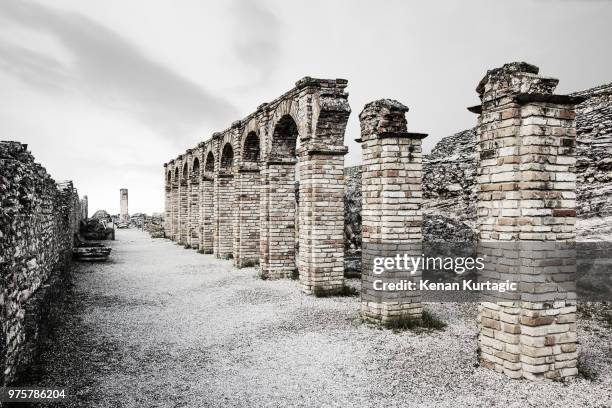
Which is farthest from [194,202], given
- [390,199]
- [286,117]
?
[390,199]

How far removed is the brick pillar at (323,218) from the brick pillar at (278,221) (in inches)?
77.8

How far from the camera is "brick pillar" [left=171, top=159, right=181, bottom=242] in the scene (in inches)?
924

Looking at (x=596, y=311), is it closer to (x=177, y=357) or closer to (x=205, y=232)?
(x=177, y=357)

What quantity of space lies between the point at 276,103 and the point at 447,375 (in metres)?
7.65

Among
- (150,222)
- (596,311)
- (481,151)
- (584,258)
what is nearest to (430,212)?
(584,258)

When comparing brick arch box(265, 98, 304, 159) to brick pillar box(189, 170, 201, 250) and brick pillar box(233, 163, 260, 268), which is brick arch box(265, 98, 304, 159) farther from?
brick pillar box(189, 170, 201, 250)

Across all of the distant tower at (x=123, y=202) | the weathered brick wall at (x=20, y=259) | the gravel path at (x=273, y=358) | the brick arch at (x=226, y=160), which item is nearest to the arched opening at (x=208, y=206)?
the brick arch at (x=226, y=160)

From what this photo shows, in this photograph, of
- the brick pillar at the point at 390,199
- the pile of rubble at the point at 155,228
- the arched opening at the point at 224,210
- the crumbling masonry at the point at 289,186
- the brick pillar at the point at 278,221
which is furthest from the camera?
the pile of rubble at the point at 155,228

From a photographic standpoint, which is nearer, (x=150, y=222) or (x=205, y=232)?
(x=205, y=232)

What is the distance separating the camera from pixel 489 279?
4.79 meters

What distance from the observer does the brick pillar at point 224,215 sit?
15500 mm

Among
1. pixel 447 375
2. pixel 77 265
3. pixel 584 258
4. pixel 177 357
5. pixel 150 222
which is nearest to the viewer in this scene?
pixel 447 375

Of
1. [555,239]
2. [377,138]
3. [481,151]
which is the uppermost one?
[377,138]

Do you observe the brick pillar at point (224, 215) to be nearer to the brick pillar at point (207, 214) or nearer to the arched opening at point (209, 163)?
the brick pillar at point (207, 214)
